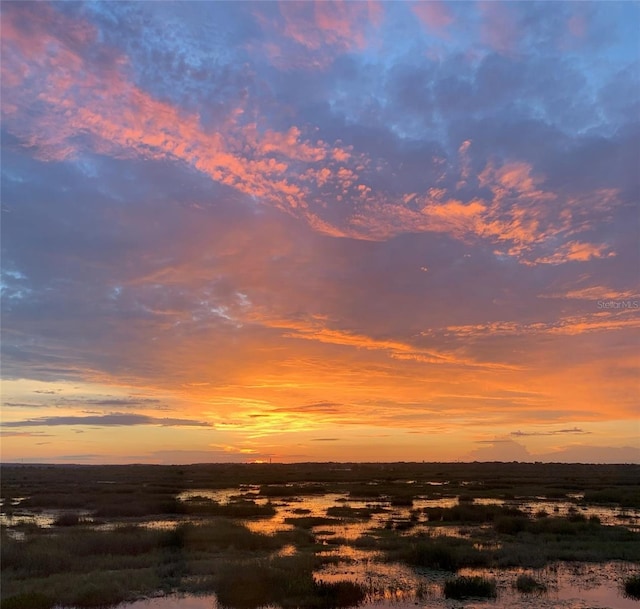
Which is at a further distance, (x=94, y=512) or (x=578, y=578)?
(x=94, y=512)

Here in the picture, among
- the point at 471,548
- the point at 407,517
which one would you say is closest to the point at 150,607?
the point at 471,548

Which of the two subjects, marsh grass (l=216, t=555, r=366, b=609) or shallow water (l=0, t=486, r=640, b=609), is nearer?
marsh grass (l=216, t=555, r=366, b=609)

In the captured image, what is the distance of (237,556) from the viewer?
22250 millimetres

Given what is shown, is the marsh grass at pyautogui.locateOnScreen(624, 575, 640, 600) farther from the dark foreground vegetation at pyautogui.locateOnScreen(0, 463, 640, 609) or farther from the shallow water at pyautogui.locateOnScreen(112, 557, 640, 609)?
the shallow water at pyautogui.locateOnScreen(112, 557, 640, 609)

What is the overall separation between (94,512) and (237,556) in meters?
19.8

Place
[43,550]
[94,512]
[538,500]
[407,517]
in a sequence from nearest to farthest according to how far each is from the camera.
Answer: [43,550]
[407,517]
[94,512]
[538,500]

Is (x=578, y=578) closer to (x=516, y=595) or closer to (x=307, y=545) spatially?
(x=516, y=595)

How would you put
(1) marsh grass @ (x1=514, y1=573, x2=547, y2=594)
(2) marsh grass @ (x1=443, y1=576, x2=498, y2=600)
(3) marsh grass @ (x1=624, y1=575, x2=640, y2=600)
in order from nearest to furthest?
(2) marsh grass @ (x1=443, y1=576, x2=498, y2=600) < (3) marsh grass @ (x1=624, y1=575, x2=640, y2=600) < (1) marsh grass @ (x1=514, y1=573, x2=547, y2=594)

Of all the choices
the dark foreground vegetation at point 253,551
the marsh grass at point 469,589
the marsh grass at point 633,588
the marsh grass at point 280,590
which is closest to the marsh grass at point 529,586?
the dark foreground vegetation at point 253,551

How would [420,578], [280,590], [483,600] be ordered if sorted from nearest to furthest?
1. [483,600]
2. [280,590]
3. [420,578]

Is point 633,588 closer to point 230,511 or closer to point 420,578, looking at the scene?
point 420,578

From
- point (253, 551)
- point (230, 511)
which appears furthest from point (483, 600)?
point (230, 511)

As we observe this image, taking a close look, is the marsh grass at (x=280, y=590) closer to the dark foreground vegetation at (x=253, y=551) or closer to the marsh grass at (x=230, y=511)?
the dark foreground vegetation at (x=253, y=551)

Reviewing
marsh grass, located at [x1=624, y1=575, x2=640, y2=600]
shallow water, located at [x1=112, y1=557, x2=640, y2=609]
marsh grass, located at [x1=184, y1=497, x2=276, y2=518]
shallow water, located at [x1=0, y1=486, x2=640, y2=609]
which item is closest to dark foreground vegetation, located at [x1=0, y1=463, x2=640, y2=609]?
marsh grass, located at [x1=624, y1=575, x2=640, y2=600]
